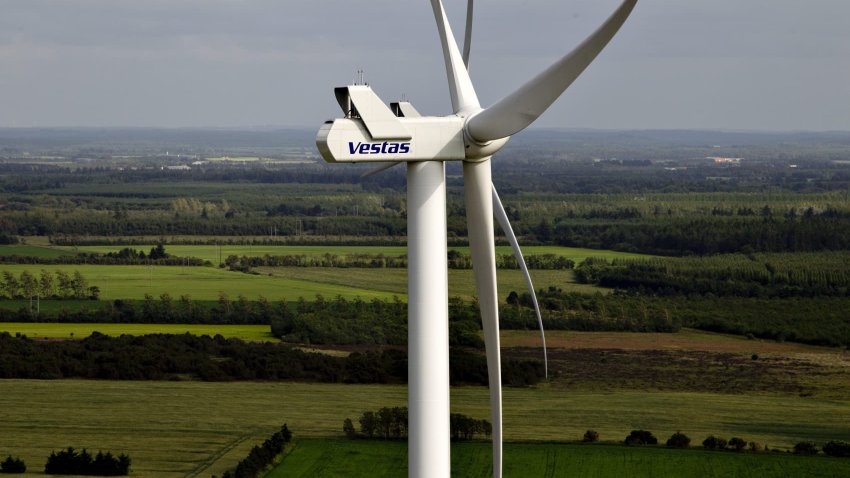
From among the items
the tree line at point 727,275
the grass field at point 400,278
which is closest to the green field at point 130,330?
the grass field at point 400,278

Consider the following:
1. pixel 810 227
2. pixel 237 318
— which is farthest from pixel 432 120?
pixel 810 227

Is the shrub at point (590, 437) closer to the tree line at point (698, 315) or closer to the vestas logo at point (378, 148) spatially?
the tree line at point (698, 315)

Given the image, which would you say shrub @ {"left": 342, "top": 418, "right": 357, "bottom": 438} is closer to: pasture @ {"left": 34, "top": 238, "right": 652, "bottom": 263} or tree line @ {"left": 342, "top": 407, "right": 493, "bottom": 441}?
tree line @ {"left": 342, "top": 407, "right": 493, "bottom": 441}

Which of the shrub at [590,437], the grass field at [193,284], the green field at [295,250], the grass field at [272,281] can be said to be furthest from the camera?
the green field at [295,250]

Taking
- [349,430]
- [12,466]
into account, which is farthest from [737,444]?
[12,466]

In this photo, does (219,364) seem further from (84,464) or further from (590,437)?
(590,437)

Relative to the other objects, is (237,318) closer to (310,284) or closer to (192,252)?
(310,284)

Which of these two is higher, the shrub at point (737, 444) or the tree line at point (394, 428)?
the tree line at point (394, 428)

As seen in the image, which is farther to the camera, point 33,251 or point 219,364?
point 33,251
